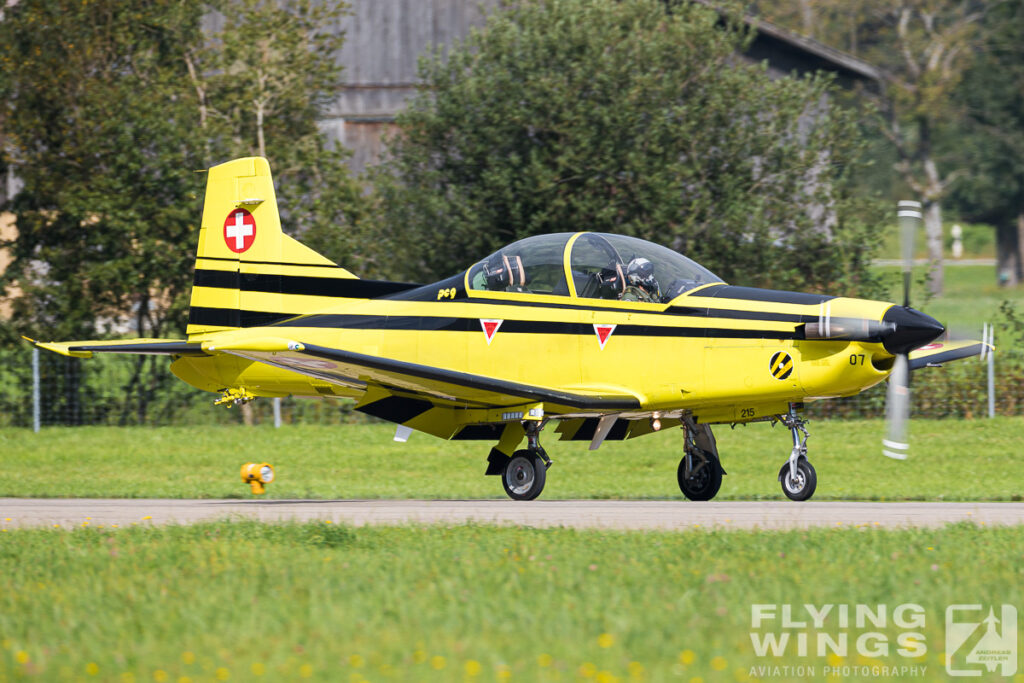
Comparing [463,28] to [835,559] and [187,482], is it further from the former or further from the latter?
[835,559]

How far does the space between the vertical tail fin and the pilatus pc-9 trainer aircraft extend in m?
0.03

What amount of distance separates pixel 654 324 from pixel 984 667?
6637mm

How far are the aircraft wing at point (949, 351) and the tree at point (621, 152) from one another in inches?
344

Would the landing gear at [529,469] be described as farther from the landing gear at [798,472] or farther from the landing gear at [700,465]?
the landing gear at [798,472]

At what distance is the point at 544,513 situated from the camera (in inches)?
471

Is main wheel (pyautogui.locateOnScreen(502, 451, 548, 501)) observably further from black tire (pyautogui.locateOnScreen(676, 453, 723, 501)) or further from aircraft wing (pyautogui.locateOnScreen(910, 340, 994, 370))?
aircraft wing (pyautogui.locateOnScreen(910, 340, 994, 370))

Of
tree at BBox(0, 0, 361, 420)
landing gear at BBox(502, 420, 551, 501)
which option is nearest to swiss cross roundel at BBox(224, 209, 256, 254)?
landing gear at BBox(502, 420, 551, 501)

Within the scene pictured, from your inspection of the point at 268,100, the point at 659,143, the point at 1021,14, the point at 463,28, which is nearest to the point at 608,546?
the point at 659,143

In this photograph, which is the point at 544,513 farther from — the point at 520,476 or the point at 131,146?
the point at 131,146

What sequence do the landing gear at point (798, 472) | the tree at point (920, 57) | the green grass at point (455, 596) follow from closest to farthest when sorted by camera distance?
the green grass at point (455, 596)
the landing gear at point (798, 472)
the tree at point (920, 57)

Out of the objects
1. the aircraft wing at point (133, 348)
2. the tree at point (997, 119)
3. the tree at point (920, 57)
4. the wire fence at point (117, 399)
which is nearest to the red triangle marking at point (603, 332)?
the aircraft wing at point (133, 348)

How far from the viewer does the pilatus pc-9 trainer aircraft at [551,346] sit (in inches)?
457

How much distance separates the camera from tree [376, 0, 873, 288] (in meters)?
22.7

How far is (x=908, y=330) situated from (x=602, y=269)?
3128 mm
